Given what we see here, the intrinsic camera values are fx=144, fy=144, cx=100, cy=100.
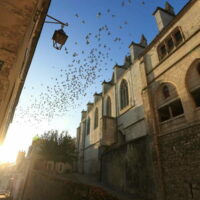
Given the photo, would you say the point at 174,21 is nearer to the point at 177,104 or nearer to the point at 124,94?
the point at 177,104

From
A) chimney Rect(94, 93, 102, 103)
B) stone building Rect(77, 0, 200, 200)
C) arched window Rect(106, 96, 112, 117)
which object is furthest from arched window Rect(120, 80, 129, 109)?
chimney Rect(94, 93, 102, 103)

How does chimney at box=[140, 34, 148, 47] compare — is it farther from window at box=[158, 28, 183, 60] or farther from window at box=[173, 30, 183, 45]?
window at box=[173, 30, 183, 45]

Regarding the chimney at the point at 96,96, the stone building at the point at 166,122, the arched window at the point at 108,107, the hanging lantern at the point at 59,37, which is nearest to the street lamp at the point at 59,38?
the hanging lantern at the point at 59,37

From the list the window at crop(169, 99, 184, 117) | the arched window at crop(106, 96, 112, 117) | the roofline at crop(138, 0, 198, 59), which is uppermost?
the roofline at crop(138, 0, 198, 59)

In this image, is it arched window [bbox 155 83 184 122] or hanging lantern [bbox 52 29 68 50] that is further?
arched window [bbox 155 83 184 122]

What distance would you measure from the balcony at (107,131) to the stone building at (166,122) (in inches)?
65.8

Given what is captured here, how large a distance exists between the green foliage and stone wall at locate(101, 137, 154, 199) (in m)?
7.23

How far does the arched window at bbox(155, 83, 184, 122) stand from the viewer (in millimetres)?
9340

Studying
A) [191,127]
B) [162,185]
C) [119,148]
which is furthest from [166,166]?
[119,148]

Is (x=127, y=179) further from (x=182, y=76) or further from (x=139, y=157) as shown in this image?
(x=182, y=76)

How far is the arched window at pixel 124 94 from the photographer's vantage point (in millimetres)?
16484

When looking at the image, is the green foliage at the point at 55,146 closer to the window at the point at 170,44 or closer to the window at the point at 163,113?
the window at the point at 163,113

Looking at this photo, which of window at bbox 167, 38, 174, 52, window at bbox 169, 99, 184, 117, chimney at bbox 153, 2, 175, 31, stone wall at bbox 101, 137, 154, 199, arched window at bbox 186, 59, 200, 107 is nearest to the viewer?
arched window at bbox 186, 59, 200, 107

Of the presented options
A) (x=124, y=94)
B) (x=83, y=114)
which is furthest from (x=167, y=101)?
(x=83, y=114)
